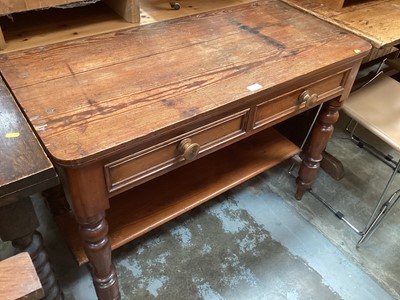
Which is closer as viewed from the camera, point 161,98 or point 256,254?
point 161,98

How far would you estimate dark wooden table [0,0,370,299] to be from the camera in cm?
75

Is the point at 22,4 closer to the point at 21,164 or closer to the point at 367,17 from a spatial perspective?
the point at 21,164

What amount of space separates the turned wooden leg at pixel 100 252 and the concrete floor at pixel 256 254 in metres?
0.25

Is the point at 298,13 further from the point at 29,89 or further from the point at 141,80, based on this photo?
the point at 29,89

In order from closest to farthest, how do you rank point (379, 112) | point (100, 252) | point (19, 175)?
point (19, 175), point (100, 252), point (379, 112)

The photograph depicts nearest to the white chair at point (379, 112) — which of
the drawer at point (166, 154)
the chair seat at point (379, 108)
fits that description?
the chair seat at point (379, 108)

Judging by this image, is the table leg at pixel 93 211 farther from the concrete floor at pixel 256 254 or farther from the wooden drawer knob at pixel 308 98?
the wooden drawer knob at pixel 308 98

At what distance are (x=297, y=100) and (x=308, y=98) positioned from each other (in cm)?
3

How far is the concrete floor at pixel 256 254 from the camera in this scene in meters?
1.29

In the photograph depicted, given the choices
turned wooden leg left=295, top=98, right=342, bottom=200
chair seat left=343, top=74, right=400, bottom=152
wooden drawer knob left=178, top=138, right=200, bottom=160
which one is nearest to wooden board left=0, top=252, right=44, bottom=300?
wooden drawer knob left=178, top=138, right=200, bottom=160

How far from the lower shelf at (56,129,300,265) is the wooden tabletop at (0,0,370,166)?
45 cm

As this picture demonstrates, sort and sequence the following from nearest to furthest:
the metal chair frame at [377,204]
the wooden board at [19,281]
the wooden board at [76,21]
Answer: the wooden board at [19,281] → the wooden board at [76,21] → the metal chair frame at [377,204]

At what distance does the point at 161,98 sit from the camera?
0.82m

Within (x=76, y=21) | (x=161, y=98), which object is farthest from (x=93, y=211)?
(x=76, y=21)
